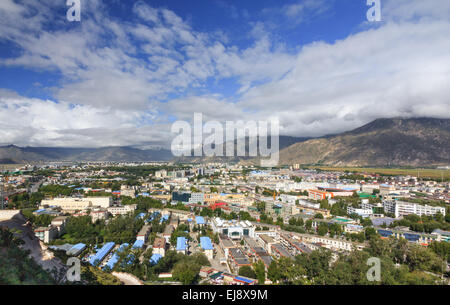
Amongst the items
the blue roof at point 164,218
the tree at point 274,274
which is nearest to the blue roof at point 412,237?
the tree at point 274,274

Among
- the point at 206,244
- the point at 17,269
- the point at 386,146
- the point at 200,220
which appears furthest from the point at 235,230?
the point at 386,146

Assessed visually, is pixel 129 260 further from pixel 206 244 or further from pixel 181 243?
pixel 206 244

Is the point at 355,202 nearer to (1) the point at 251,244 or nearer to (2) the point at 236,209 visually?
(2) the point at 236,209
